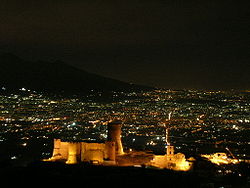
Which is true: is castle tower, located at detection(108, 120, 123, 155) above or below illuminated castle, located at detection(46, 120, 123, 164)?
above

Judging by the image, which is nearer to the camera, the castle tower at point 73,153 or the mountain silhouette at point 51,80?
the castle tower at point 73,153

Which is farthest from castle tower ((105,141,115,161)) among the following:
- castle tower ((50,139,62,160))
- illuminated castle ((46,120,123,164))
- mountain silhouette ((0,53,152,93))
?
mountain silhouette ((0,53,152,93))

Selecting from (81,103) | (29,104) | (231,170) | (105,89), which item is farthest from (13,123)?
(231,170)

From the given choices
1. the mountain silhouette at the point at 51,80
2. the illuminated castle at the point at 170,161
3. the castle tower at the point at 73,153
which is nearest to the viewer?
the illuminated castle at the point at 170,161

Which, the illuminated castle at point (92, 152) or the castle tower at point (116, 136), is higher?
the castle tower at point (116, 136)

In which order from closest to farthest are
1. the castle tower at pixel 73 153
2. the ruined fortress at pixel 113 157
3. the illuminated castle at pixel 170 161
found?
1. the illuminated castle at pixel 170 161
2. the ruined fortress at pixel 113 157
3. the castle tower at pixel 73 153

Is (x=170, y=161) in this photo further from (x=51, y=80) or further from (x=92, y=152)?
(x=51, y=80)

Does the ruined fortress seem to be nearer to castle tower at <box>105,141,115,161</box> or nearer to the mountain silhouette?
castle tower at <box>105,141,115,161</box>

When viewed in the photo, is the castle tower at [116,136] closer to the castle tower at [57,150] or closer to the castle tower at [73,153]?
the castle tower at [73,153]

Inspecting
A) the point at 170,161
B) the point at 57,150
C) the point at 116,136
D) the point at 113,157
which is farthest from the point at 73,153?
the point at 170,161

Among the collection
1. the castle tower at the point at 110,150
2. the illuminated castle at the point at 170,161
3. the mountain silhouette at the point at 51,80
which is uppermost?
the mountain silhouette at the point at 51,80

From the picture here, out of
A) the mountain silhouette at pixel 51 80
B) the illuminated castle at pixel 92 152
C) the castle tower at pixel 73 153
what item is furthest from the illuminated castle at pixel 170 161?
the mountain silhouette at pixel 51 80
